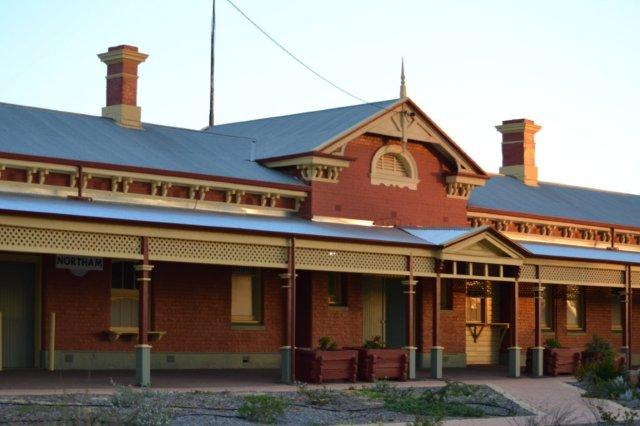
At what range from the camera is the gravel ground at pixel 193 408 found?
659 inches

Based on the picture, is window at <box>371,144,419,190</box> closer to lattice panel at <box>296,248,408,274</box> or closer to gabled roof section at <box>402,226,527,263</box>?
gabled roof section at <box>402,226,527,263</box>

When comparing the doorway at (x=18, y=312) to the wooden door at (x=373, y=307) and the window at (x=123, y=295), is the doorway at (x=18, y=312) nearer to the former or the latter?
the window at (x=123, y=295)

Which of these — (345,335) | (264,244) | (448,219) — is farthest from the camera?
(448,219)

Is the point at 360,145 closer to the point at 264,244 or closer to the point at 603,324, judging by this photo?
the point at 264,244

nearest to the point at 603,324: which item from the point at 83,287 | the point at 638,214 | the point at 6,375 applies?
the point at 638,214

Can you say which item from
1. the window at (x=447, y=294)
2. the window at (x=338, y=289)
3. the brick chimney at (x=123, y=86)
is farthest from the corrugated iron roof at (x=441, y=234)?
the brick chimney at (x=123, y=86)

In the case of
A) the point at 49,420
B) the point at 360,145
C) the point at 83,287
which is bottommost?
the point at 49,420

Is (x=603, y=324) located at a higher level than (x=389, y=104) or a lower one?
lower

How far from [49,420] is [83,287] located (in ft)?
33.2

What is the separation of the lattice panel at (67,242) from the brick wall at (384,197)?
733 centimetres

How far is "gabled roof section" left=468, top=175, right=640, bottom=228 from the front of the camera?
37188 mm

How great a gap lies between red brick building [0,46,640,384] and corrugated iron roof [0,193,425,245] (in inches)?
4.2

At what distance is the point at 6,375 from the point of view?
24.3 meters

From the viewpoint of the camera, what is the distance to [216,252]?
25.1 m
